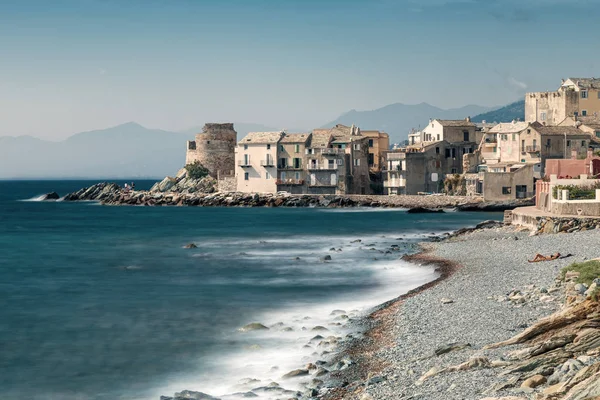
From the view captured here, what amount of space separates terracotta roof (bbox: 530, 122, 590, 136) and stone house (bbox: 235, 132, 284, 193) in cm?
3047

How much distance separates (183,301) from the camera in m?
29.4

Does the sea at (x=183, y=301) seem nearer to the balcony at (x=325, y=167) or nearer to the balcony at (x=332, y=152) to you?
the balcony at (x=332, y=152)

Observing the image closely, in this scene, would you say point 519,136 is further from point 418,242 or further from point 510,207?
point 418,242

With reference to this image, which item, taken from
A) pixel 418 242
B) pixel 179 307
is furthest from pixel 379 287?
pixel 418 242

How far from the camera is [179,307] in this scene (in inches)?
1105

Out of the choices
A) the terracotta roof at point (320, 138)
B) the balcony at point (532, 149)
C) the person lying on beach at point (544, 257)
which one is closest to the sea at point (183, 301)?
the person lying on beach at point (544, 257)

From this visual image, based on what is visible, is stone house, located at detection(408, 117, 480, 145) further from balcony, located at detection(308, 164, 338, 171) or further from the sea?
the sea

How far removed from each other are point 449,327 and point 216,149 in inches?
3587

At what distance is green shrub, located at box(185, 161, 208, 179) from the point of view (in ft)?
355

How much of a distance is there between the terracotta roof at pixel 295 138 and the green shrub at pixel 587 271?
73.3 metres

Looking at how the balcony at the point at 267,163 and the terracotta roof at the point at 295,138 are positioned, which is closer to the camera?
the terracotta roof at the point at 295,138

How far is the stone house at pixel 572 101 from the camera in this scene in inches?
3944

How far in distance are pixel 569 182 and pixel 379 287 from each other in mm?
22757

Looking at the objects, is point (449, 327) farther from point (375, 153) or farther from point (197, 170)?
point (197, 170)
